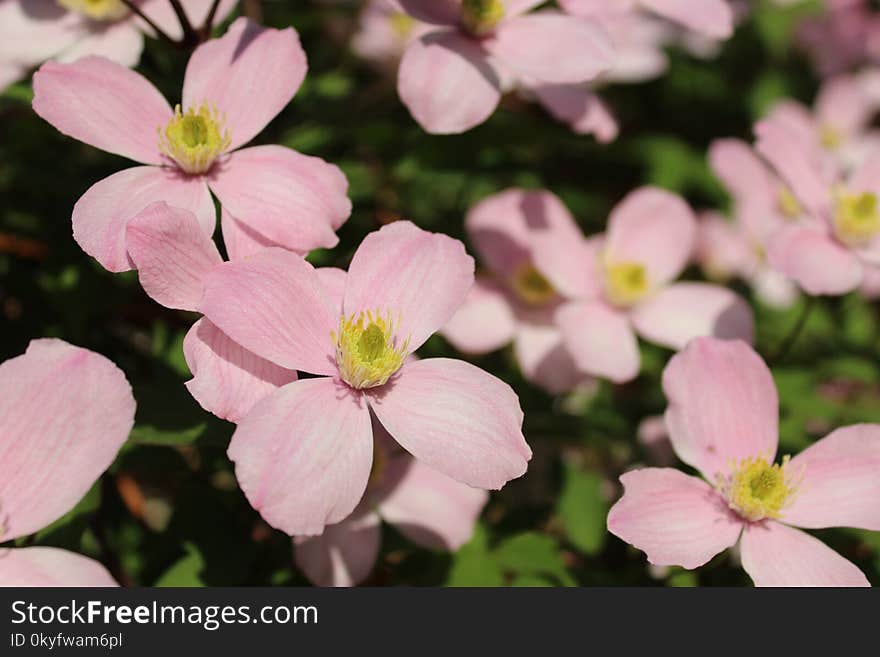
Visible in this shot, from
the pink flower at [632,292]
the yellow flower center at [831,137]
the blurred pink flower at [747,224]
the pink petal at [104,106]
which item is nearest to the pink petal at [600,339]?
the pink flower at [632,292]

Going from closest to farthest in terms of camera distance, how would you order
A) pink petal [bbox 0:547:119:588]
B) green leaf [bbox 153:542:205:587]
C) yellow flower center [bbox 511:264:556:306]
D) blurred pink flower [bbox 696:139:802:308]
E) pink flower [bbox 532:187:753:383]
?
pink petal [bbox 0:547:119:588]
green leaf [bbox 153:542:205:587]
pink flower [bbox 532:187:753:383]
yellow flower center [bbox 511:264:556:306]
blurred pink flower [bbox 696:139:802:308]

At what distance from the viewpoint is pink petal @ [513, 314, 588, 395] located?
1230 millimetres

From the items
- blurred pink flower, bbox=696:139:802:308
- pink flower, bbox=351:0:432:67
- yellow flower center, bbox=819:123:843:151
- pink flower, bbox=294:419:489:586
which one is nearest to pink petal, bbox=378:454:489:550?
pink flower, bbox=294:419:489:586

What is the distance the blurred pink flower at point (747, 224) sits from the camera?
151cm

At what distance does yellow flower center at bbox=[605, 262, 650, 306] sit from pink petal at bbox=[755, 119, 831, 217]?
220 mm

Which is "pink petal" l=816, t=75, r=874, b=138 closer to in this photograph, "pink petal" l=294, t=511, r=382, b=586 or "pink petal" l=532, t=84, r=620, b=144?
"pink petal" l=532, t=84, r=620, b=144

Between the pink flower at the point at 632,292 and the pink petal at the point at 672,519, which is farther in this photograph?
the pink flower at the point at 632,292

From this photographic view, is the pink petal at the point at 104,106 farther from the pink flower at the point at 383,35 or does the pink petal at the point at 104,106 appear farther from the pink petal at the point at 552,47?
the pink flower at the point at 383,35

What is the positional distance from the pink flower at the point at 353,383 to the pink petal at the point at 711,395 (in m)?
0.23

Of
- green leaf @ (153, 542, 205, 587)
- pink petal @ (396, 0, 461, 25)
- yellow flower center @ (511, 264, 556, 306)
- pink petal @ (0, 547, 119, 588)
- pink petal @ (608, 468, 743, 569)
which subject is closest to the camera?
pink petal @ (0, 547, 119, 588)

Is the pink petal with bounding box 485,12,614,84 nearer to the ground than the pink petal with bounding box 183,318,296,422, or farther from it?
farther from it

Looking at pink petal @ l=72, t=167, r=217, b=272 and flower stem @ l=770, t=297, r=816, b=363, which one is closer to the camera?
pink petal @ l=72, t=167, r=217, b=272

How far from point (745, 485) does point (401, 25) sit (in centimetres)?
101

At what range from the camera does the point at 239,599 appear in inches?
35.6
